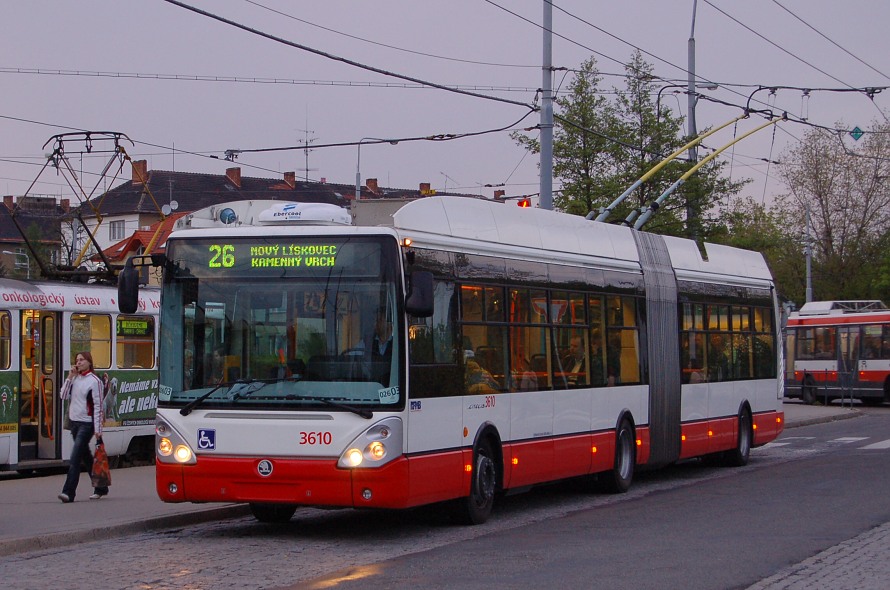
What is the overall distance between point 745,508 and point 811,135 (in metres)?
49.5

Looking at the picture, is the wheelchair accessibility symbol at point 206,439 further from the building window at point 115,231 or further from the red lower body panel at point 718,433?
the building window at point 115,231

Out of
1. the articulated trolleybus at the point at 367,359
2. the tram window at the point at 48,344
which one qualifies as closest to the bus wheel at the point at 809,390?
the tram window at the point at 48,344

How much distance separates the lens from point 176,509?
544 inches

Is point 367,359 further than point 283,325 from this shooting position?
No

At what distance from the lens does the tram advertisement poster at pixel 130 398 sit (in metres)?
20.4

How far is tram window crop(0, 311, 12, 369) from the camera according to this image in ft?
60.2

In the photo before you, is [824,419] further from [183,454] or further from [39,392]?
[183,454]

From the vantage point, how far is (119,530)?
12523 millimetres

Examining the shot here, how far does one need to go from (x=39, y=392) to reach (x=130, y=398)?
205 cm

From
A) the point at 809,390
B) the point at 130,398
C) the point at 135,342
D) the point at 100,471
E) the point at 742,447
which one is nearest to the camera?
the point at 100,471

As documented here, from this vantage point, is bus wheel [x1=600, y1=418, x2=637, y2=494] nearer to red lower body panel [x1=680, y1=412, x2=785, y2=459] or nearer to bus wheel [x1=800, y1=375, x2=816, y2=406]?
red lower body panel [x1=680, y1=412, x2=785, y2=459]

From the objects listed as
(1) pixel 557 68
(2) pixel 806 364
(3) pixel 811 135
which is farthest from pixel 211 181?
(1) pixel 557 68

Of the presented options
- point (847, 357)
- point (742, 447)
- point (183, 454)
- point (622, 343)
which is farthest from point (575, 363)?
point (847, 357)

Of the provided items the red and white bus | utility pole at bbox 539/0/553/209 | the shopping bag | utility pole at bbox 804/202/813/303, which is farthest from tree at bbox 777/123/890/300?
the shopping bag
